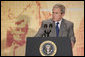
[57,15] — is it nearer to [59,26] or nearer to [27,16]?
[59,26]

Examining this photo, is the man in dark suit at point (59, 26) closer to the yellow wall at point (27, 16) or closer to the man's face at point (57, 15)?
the man's face at point (57, 15)

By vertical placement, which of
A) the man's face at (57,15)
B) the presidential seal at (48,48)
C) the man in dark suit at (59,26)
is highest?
the man's face at (57,15)

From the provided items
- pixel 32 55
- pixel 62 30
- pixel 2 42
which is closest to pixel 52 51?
pixel 32 55

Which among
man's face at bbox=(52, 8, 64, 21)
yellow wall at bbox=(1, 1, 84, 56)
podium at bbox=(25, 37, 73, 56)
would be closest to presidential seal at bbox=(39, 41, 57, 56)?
podium at bbox=(25, 37, 73, 56)

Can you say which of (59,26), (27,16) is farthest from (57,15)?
(27,16)

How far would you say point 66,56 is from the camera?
7.14 feet

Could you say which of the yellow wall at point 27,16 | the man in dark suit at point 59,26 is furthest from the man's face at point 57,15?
the yellow wall at point 27,16

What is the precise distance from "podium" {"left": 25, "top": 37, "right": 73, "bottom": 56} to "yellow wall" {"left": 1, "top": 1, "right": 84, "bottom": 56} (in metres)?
1.89

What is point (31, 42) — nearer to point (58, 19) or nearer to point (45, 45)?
point (45, 45)

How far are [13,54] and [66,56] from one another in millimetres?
2183

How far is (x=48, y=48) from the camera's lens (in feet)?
7.47

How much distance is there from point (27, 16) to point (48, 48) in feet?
6.74

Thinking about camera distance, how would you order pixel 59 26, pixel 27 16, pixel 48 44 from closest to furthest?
pixel 48 44
pixel 59 26
pixel 27 16

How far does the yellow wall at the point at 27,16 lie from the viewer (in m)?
4.15
